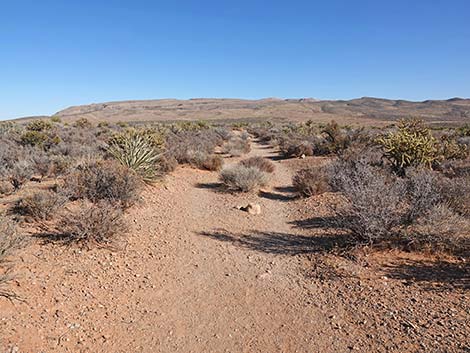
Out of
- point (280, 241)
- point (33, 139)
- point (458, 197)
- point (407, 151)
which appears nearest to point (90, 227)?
point (280, 241)

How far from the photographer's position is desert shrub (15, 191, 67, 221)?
18.9 feet

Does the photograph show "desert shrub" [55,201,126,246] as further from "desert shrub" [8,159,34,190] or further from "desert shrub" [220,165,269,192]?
"desert shrub" [220,165,269,192]

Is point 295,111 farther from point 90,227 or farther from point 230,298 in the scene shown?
point 230,298

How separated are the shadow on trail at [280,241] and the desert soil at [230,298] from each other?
0.07 ft

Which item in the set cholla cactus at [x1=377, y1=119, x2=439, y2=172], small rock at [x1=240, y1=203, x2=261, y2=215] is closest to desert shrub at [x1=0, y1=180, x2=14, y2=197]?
small rock at [x1=240, y1=203, x2=261, y2=215]

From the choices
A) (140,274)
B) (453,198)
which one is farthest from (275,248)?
(453,198)

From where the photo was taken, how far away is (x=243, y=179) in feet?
30.9

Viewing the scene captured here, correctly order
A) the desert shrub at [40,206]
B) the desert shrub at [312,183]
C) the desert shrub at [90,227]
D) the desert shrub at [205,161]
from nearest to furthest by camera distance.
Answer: the desert shrub at [90,227], the desert shrub at [40,206], the desert shrub at [312,183], the desert shrub at [205,161]

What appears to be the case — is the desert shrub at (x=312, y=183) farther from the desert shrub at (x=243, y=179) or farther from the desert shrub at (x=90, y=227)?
the desert shrub at (x=90, y=227)

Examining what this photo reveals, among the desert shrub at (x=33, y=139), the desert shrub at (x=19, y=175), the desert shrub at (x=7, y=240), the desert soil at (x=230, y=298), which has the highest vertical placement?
the desert shrub at (x=33, y=139)

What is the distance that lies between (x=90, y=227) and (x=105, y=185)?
2.03 metres

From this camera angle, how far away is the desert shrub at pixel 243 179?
30.7 feet

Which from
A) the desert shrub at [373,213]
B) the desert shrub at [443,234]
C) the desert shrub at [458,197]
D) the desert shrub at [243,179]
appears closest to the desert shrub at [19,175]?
the desert shrub at [243,179]

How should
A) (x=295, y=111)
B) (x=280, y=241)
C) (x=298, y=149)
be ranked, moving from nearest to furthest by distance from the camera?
(x=280, y=241), (x=298, y=149), (x=295, y=111)
